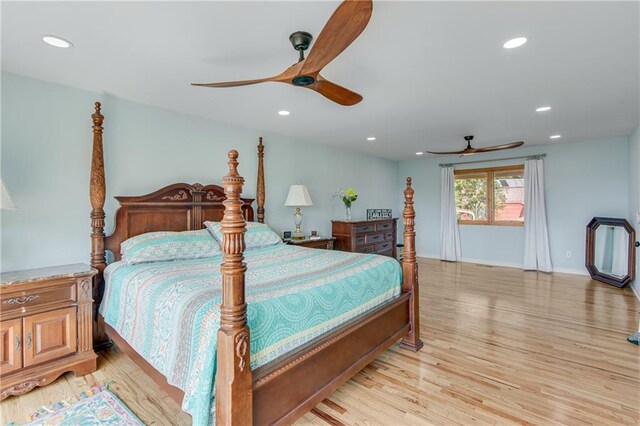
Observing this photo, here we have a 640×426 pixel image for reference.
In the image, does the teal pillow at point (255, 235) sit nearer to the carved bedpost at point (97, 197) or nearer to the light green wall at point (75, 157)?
the light green wall at point (75, 157)

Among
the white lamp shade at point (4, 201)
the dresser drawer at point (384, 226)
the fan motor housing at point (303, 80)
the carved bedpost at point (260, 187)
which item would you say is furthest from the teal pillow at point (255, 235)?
the dresser drawer at point (384, 226)

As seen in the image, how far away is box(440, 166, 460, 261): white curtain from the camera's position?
685 centimetres

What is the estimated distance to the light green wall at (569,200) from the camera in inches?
208

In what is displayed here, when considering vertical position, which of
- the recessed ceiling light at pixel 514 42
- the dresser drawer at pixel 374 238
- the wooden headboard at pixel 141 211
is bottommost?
the dresser drawer at pixel 374 238

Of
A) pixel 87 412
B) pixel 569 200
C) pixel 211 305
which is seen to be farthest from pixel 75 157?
pixel 569 200

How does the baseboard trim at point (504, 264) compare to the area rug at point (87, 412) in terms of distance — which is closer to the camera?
the area rug at point (87, 412)

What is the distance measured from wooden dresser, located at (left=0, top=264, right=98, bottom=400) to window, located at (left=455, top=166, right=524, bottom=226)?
6.74 meters

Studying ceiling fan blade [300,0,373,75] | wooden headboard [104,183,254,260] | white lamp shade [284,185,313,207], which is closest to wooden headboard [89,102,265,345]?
wooden headboard [104,183,254,260]

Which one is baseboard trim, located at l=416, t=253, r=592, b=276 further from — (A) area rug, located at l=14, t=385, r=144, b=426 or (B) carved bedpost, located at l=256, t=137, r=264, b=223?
(A) area rug, located at l=14, t=385, r=144, b=426

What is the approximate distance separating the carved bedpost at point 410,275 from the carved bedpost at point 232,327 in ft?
5.94

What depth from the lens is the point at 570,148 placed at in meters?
5.65

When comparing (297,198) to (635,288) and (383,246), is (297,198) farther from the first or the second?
(635,288)

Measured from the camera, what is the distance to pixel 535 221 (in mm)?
5863

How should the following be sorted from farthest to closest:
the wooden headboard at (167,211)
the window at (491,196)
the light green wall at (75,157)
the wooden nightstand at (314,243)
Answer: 1. the window at (491,196)
2. the wooden nightstand at (314,243)
3. the wooden headboard at (167,211)
4. the light green wall at (75,157)
